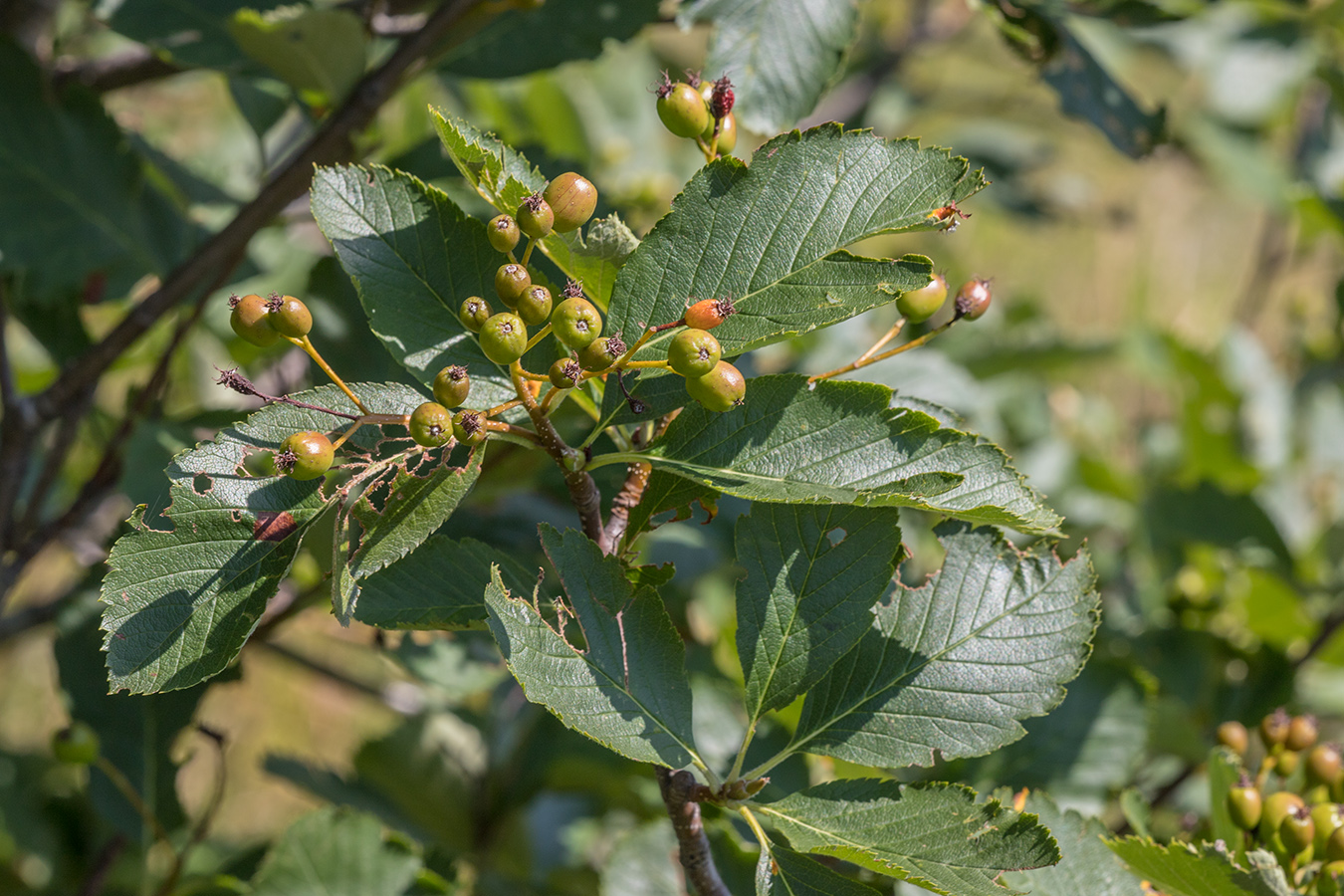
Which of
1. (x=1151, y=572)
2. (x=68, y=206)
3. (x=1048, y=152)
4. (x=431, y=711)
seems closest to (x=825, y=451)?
(x=68, y=206)

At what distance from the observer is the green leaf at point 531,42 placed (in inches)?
52.5

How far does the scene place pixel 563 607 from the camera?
782mm

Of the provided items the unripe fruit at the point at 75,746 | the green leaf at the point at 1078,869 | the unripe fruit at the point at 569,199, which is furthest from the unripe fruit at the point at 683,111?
the unripe fruit at the point at 75,746

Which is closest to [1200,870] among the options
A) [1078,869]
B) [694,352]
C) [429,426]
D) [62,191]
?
[1078,869]

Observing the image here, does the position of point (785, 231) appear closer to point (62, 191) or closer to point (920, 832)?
point (920, 832)

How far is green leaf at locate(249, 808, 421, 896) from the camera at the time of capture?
3.85 feet

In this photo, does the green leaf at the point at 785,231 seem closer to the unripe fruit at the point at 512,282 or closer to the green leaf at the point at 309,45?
the unripe fruit at the point at 512,282

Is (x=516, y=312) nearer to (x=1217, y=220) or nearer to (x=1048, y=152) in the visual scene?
(x=1048, y=152)

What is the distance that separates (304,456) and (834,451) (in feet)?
1.17

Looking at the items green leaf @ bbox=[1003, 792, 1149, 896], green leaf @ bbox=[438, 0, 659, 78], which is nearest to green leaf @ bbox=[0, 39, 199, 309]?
green leaf @ bbox=[438, 0, 659, 78]

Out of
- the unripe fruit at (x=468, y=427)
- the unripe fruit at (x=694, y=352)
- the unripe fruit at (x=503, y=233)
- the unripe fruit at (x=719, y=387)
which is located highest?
the unripe fruit at (x=503, y=233)

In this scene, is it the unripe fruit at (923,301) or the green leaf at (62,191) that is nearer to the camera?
the unripe fruit at (923,301)

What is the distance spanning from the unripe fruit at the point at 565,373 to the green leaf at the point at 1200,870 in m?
0.57

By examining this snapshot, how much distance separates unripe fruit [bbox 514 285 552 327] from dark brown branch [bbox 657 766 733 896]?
1.15 ft
